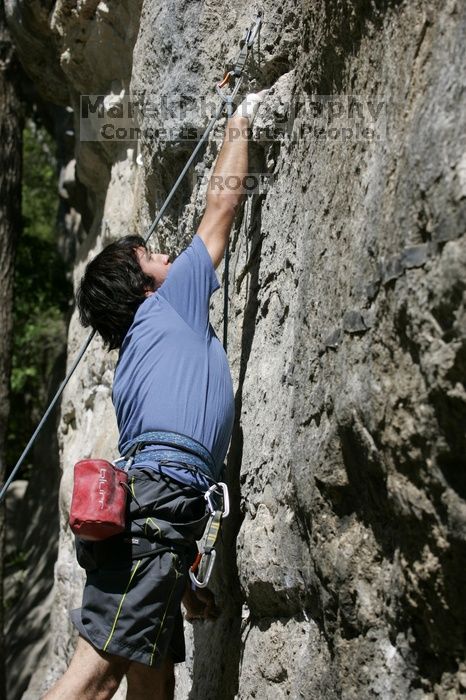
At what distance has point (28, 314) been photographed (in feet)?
33.7

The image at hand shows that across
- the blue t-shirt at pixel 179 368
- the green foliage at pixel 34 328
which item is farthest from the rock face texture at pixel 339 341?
the green foliage at pixel 34 328

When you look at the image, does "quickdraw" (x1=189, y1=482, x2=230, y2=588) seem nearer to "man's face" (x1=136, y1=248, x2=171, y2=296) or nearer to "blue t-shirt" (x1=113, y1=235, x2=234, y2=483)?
"blue t-shirt" (x1=113, y1=235, x2=234, y2=483)

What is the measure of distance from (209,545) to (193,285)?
2.73 ft

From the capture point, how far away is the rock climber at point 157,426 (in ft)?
8.98

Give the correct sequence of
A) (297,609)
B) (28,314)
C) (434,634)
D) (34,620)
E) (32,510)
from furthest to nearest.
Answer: (28,314) → (32,510) → (34,620) → (297,609) → (434,634)

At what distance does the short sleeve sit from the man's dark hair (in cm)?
19

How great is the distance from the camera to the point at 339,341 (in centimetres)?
241

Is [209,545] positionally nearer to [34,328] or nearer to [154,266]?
[154,266]

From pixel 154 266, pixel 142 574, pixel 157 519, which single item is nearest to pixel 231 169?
pixel 154 266

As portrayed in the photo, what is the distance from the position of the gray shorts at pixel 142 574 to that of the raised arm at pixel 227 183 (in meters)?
0.80

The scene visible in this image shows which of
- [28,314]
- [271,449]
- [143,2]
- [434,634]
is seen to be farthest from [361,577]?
[28,314]

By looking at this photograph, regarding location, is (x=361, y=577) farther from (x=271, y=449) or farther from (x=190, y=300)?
(x=190, y=300)

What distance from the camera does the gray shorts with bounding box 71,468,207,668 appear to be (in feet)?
8.93

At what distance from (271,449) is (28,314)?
25.3 feet
